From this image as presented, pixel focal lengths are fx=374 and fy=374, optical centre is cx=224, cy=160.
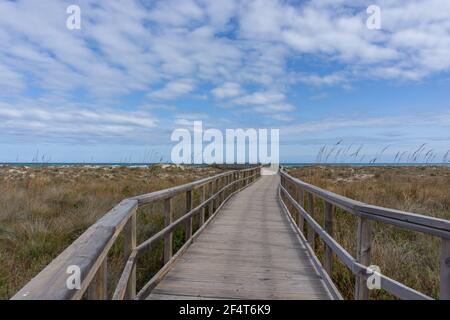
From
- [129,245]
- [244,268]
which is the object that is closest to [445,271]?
[129,245]

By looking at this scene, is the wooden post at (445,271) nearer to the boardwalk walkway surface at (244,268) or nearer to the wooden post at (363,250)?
the wooden post at (363,250)

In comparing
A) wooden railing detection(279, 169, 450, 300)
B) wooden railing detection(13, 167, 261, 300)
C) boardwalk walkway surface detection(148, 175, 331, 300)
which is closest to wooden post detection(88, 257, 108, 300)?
wooden railing detection(13, 167, 261, 300)

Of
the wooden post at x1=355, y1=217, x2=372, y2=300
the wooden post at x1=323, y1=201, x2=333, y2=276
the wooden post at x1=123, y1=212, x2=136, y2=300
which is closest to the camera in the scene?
the wooden post at x1=355, y1=217, x2=372, y2=300

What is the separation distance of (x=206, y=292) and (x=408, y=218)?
233cm

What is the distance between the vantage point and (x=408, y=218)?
2.53 metres

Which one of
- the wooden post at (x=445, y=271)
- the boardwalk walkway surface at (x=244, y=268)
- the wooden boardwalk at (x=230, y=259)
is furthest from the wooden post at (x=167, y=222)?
the wooden post at (x=445, y=271)

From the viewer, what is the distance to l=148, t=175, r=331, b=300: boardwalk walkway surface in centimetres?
408

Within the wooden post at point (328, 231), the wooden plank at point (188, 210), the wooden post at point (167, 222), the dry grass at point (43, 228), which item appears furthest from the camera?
the wooden plank at point (188, 210)

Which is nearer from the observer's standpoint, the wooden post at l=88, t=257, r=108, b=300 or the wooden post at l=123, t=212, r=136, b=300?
the wooden post at l=88, t=257, r=108, b=300

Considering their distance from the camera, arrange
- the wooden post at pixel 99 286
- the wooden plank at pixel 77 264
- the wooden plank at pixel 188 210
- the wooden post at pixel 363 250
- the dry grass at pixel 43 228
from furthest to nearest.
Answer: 1. the wooden plank at pixel 188 210
2. the dry grass at pixel 43 228
3. the wooden post at pixel 363 250
4. the wooden post at pixel 99 286
5. the wooden plank at pixel 77 264

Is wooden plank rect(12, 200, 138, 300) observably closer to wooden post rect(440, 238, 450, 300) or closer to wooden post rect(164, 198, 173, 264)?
wooden post rect(164, 198, 173, 264)

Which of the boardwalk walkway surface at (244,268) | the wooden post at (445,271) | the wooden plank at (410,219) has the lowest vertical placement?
the boardwalk walkway surface at (244,268)

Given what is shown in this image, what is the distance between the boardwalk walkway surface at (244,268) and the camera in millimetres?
4078
